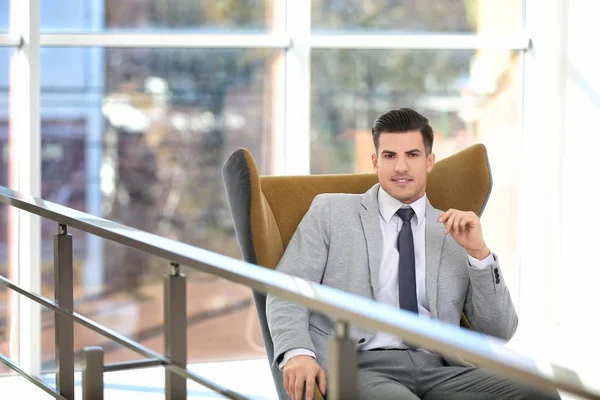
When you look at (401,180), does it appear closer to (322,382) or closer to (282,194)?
(282,194)

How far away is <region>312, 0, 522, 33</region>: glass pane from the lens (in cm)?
474

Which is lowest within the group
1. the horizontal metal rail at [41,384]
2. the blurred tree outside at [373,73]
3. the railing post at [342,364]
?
the horizontal metal rail at [41,384]

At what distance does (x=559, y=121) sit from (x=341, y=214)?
8.60 feet

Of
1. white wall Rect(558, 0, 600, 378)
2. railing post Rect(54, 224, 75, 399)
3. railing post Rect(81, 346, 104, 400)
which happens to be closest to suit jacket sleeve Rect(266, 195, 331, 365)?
railing post Rect(54, 224, 75, 399)

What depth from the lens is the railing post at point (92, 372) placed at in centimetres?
160

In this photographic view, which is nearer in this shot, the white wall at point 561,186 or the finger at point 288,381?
the finger at point 288,381

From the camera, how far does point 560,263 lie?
4.90 m

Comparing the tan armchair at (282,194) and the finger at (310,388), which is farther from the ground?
the tan armchair at (282,194)

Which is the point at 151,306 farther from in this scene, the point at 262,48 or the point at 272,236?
the point at 272,236

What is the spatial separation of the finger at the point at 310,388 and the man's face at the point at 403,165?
69cm

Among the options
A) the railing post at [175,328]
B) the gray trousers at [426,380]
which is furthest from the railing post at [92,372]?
the gray trousers at [426,380]

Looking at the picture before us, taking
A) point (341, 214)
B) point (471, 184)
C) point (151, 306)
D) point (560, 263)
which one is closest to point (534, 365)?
point (341, 214)

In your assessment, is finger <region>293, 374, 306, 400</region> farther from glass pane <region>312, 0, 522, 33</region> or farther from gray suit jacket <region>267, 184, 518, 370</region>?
glass pane <region>312, 0, 522, 33</region>

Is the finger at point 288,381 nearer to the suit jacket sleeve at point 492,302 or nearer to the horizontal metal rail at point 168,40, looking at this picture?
the suit jacket sleeve at point 492,302
